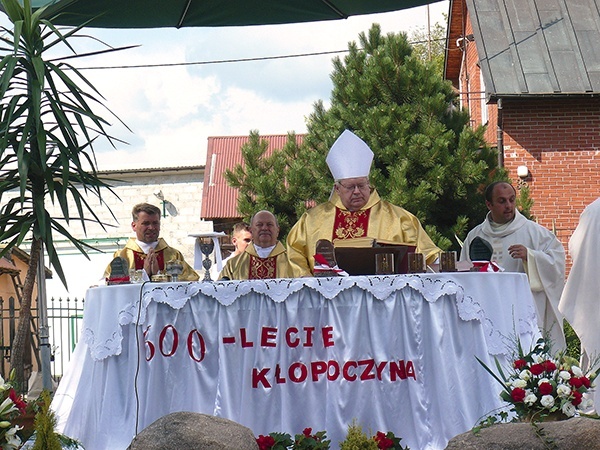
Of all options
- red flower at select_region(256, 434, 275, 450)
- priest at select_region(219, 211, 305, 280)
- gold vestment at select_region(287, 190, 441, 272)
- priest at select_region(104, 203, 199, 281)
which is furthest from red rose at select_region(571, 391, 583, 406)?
priest at select_region(104, 203, 199, 281)

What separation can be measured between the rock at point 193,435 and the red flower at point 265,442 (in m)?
0.12

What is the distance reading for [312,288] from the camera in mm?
6172

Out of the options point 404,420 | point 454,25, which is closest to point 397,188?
point 404,420

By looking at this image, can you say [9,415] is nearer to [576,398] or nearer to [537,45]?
[576,398]

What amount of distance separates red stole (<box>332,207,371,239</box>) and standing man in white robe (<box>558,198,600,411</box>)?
1.53 meters

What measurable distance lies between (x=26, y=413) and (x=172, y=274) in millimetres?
1313

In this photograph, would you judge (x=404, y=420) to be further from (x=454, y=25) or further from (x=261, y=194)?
(x=454, y=25)

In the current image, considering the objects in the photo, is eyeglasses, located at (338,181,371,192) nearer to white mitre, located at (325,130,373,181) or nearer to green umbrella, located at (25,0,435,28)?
white mitre, located at (325,130,373,181)

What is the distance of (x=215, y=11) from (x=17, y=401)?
473cm

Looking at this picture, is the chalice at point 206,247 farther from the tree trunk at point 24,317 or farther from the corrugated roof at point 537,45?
the corrugated roof at point 537,45

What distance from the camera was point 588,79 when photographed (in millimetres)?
16656

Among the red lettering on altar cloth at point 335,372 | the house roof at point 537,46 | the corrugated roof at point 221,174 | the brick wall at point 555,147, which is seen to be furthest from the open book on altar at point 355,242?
the corrugated roof at point 221,174

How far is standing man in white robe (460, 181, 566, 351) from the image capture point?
8070mm

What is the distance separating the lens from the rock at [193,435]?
5.46 metres
